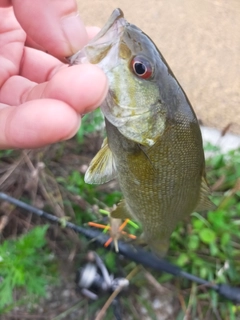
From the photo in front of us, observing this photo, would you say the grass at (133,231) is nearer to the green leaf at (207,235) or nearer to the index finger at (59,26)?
the green leaf at (207,235)

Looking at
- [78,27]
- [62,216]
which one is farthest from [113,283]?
[78,27]

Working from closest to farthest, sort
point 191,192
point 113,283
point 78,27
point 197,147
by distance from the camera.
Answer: point 78,27
point 197,147
point 191,192
point 113,283

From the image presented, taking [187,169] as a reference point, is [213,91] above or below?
below

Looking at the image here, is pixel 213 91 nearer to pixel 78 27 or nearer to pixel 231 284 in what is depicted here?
pixel 231 284

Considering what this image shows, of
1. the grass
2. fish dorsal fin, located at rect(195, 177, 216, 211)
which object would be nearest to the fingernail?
→ fish dorsal fin, located at rect(195, 177, 216, 211)

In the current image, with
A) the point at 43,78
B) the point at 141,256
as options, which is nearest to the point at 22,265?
the point at 141,256

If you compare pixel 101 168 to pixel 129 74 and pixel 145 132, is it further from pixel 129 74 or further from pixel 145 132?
pixel 129 74

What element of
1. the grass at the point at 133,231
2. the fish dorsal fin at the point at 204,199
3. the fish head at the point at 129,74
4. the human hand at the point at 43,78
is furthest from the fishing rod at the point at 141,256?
the fish head at the point at 129,74
